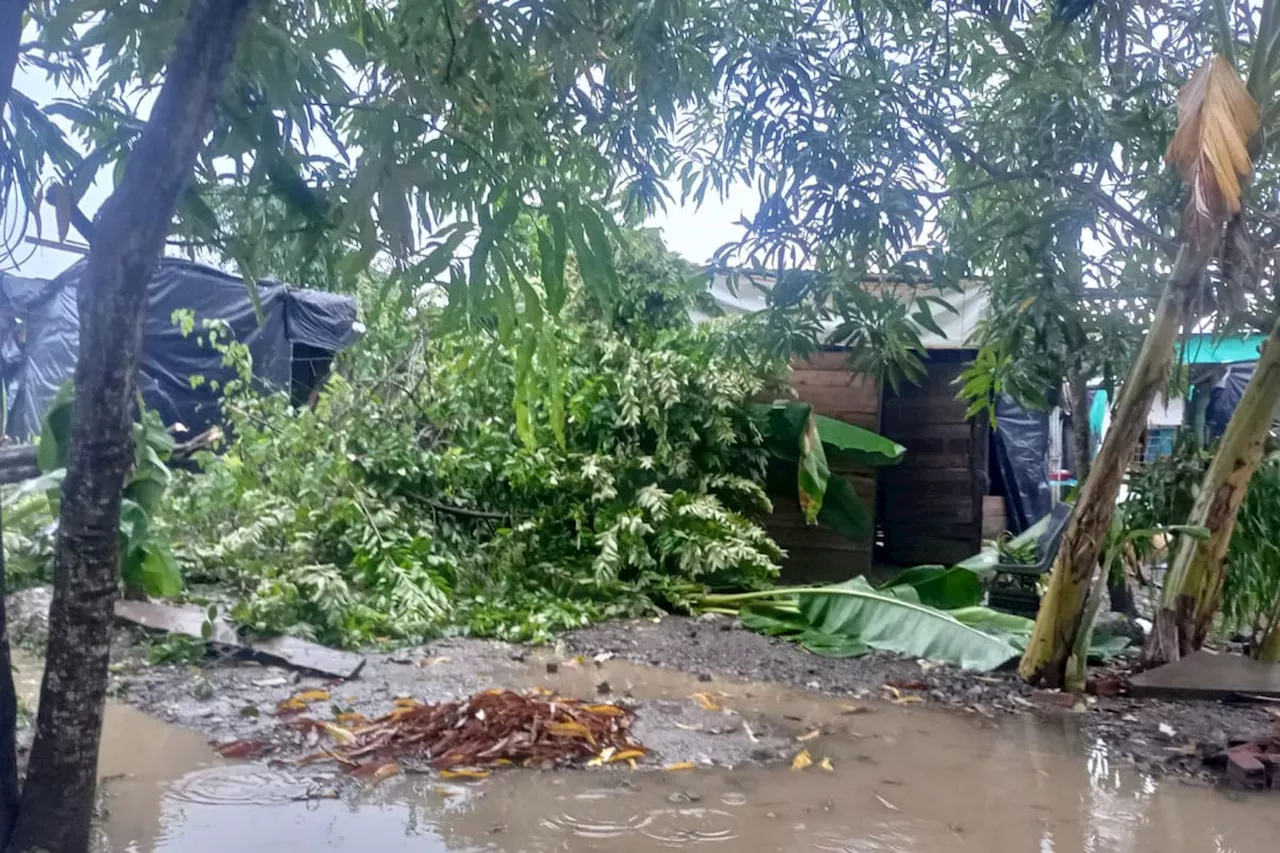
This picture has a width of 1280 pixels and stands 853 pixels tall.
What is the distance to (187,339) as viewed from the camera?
28.5ft

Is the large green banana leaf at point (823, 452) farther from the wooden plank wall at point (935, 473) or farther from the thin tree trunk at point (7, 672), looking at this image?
the thin tree trunk at point (7, 672)

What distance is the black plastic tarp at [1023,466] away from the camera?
10.9 metres

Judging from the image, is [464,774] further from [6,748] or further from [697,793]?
[6,748]

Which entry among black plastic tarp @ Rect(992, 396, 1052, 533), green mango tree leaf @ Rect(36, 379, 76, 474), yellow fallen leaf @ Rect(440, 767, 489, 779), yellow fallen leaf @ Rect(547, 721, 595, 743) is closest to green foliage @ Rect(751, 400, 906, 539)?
black plastic tarp @ Rect(992, 396, 1052, 533)

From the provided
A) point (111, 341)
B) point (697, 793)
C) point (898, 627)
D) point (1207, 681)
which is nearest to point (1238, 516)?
point (1207, 681)

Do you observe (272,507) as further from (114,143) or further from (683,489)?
(114,143)

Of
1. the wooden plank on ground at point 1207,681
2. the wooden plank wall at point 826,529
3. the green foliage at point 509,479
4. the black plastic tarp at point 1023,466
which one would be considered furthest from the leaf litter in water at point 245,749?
the black plastic tarp at point 1023,466

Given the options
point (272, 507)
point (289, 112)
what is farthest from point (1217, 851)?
point (272, 507)

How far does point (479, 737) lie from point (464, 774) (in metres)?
0.25

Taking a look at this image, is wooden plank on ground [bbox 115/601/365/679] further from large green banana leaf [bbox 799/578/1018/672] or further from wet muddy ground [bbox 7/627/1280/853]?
large green banana leaf [bbox 799/578/1018/672]

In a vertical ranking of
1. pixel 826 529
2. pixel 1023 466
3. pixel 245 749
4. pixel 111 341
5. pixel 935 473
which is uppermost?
pixel 1023 466

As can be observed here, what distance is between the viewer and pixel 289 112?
239cm

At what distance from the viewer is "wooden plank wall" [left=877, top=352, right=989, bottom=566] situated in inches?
347

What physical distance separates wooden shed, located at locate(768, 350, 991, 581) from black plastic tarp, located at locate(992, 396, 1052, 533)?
2.10m
